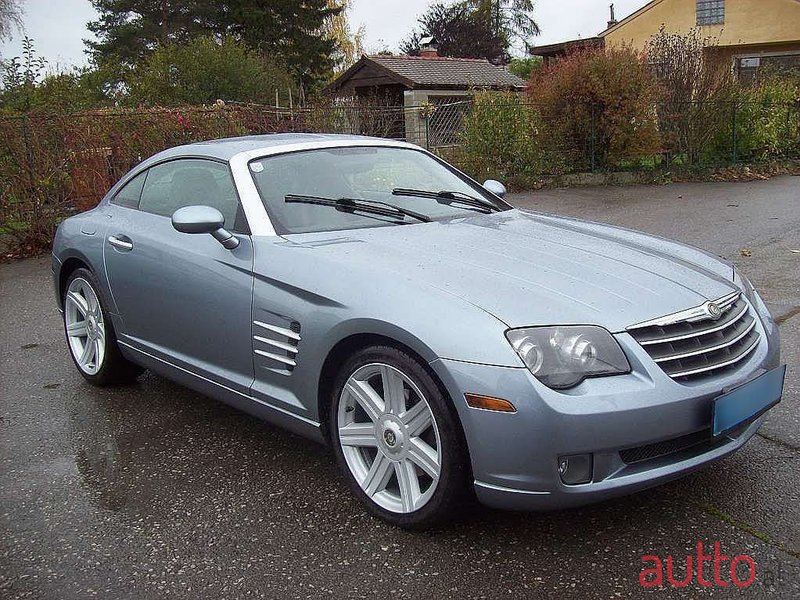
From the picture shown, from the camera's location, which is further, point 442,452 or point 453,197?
point 453,197

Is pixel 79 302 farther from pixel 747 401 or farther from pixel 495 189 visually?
pixel 747 401

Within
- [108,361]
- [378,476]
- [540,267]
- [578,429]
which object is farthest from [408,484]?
[108,361]

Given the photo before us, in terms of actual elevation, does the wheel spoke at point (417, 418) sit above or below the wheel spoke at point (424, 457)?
above

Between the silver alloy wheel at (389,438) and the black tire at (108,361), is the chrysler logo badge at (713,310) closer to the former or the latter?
the silver alloy wheel at (389,438)

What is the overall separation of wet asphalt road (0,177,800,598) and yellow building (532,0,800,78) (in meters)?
28.0

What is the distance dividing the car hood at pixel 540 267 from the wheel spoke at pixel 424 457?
0.50 metres

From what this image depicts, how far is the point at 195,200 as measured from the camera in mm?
4133

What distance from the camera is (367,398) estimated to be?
119 inches

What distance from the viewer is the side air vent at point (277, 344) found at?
10.7 ft

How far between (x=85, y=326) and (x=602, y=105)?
1187cm

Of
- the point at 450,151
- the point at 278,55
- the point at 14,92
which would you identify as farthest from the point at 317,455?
the point at 278,55

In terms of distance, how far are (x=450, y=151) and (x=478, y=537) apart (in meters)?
12.9

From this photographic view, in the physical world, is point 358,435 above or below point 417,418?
below

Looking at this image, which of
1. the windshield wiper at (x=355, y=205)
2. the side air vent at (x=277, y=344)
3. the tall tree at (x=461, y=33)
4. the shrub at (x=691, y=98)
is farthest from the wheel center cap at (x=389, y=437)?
the tall tree at (x=461, y=33)
